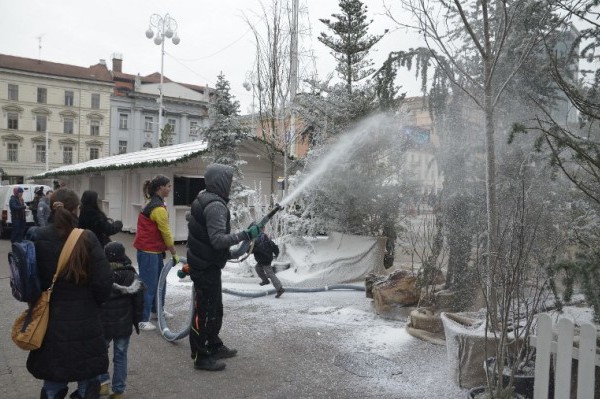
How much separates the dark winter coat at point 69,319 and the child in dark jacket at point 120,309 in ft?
1.84

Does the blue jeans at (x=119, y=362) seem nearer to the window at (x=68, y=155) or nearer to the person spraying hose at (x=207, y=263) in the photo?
the person spraying hose at (x=207, y=263)

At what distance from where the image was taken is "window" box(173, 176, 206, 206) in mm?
15836

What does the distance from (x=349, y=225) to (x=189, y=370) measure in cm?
556

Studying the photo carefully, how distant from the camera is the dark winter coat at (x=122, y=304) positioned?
3701 millimetres

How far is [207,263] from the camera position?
465cm

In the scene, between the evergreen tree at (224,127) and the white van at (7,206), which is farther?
the white van at (7,206)

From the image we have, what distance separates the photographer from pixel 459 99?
254 inches

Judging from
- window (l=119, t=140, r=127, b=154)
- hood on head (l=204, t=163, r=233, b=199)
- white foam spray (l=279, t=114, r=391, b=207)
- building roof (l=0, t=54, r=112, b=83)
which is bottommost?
hood on head (l=204, t=163, r=233, b=199)

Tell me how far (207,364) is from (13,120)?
58.5 metres

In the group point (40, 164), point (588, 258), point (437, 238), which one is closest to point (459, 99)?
point (437, 238)

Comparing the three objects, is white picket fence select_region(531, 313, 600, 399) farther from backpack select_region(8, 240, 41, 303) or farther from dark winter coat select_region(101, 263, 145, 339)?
backpack select_region(8, 240, 41, 303)

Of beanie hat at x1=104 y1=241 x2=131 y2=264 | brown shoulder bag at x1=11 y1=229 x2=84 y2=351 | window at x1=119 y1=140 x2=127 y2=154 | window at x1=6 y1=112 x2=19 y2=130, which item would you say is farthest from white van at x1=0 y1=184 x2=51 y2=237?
window at x1=6 y1=112 x2=19 y2=130

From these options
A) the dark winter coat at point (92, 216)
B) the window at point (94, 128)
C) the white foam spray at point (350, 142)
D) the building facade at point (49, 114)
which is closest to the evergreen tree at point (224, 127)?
the white foam spray at point (350, 142)

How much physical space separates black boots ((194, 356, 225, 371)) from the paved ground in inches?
2.5
